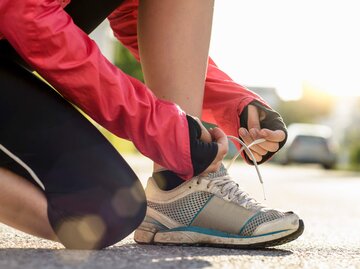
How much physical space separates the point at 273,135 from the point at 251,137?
103mm

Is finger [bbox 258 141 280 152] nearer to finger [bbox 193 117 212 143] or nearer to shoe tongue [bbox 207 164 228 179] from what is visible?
shoe tongue [bbox 207 164 228 179]

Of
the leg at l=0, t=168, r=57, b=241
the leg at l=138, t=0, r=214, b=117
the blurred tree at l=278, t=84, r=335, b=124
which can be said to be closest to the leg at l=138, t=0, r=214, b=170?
the leg at l=138, t=0, r=214, b=117

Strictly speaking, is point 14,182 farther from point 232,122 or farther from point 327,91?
point 327,91

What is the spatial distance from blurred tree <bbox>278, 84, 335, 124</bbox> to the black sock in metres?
53.9

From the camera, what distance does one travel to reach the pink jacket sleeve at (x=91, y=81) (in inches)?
71.8

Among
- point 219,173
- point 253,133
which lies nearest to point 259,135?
point 253,133

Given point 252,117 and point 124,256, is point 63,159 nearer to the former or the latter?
point 124,256

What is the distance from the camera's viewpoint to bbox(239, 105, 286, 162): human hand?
2236mm

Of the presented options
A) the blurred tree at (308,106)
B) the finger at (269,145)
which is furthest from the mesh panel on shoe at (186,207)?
the blurred tree at (308,106)

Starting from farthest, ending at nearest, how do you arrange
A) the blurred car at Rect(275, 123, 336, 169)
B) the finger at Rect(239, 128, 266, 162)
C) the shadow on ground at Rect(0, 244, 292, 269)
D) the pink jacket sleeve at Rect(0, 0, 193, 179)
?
1. the blurred car at Rect(275, 123, 336, 169)
2. the finger at Rect(239, 128, 266, 162)
3. the pink jacket sleeve at Rect(0, 0, 193, 179)
4. the shadow on ground at Rect(0, 244, 292, 269)

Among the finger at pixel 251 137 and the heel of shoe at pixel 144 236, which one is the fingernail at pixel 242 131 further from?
the heel of shoe at pixel 144 236

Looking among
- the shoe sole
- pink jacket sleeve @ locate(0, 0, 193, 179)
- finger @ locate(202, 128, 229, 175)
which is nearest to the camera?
pink jacket sleeve @ locate(0, 0, 193, 179)

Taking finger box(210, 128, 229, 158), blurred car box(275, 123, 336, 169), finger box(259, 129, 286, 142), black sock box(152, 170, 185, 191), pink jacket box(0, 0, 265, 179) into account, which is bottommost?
blurred car box(275, 123, 336, 169)

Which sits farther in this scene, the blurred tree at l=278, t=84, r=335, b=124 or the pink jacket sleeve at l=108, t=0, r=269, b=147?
the blurred tree at l=278, t=84, r=335, b=124
